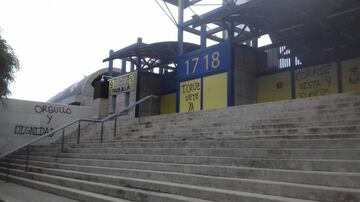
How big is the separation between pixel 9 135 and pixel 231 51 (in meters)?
10.1

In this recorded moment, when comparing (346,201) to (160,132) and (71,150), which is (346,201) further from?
(71,150)

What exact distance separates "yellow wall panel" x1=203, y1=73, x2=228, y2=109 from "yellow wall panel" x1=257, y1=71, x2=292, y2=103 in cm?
151

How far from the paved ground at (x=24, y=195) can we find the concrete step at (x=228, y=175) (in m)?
1.23

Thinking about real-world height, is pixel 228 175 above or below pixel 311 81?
below

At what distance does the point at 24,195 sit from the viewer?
8.47m

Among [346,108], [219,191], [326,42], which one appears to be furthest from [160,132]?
[326,42]

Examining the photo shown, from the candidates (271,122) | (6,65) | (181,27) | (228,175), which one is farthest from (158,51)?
(228,175)

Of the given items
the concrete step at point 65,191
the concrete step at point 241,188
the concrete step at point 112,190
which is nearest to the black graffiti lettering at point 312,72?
the concrete step at point 241,188

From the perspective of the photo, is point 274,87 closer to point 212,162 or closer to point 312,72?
point 312,72

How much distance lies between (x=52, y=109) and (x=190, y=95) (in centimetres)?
644

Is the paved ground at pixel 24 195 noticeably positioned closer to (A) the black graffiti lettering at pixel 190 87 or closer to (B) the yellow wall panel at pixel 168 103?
(A) the black graffiti lettering at pixel 190 87

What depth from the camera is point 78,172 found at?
369 inches

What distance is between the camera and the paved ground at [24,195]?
7773 mm

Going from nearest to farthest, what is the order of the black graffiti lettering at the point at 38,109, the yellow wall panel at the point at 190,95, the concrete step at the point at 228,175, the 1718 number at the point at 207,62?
the concrete step at the point at 228,175 < the 1718 number at the point at 207,62 < the yellow wall panel at the point at 190,95 < the black graffiti lettering at the point at 38,109
